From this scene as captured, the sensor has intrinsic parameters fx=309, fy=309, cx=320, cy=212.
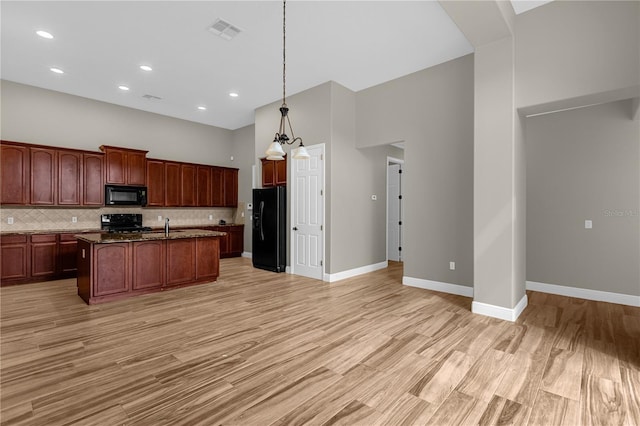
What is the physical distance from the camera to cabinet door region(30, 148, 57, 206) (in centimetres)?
552

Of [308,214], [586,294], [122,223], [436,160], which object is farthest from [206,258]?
[586,294]

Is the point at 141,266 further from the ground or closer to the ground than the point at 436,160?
closer to the ground

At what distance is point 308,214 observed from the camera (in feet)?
19.5

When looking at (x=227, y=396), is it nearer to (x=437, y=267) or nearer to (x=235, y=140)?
(x=437, y=267)

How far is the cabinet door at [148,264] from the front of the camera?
4.57 metres

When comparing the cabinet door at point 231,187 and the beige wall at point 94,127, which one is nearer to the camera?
the beige wall at point 94,127

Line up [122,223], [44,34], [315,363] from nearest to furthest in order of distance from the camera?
[315,363], [44,34], [122,223]

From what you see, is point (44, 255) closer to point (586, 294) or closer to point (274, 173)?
point (274, 173)

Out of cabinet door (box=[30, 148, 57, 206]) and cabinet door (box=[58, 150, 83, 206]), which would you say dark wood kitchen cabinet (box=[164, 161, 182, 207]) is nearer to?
cabinet door (box=[58, 150, 83, 206])

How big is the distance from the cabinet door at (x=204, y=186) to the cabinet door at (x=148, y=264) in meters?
3.13

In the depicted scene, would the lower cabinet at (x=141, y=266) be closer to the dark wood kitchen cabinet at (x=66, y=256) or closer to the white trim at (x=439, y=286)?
the dark wood kitchen cabinet at (x=66, y=256)

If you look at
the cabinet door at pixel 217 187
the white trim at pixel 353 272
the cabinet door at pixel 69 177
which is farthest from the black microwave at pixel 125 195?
the white trim at pixel 353 272

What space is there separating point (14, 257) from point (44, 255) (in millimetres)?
379

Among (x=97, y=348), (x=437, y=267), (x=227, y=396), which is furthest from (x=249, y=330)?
(x=437, y=267)
